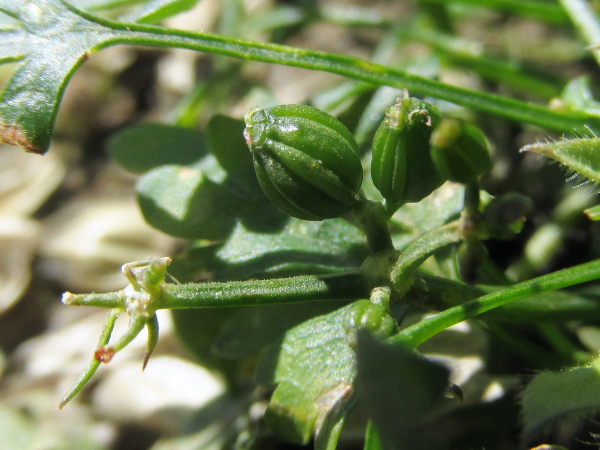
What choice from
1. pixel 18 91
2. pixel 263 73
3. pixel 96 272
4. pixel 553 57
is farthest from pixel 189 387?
pixel 553 57

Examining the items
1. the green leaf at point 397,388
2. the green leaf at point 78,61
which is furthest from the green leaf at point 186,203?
the green leaf at point 397,388

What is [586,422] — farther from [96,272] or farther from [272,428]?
[96,272]

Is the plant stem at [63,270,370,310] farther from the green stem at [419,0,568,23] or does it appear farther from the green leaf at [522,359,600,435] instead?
the green stem at [419,0,568,23]

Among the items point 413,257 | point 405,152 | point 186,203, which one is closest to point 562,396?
point 413,257

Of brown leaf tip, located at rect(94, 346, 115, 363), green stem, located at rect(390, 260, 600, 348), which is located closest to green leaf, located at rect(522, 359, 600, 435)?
green stem, located at rect(390, 260, 600, 348)

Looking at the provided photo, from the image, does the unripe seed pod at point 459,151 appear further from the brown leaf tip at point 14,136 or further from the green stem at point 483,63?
the green stem at point 483,63

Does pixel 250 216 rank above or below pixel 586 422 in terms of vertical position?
above

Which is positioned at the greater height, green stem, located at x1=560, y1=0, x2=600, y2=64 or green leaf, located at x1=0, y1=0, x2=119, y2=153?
green stem, located at x1=560, y1=0, x2=600, y2=64
